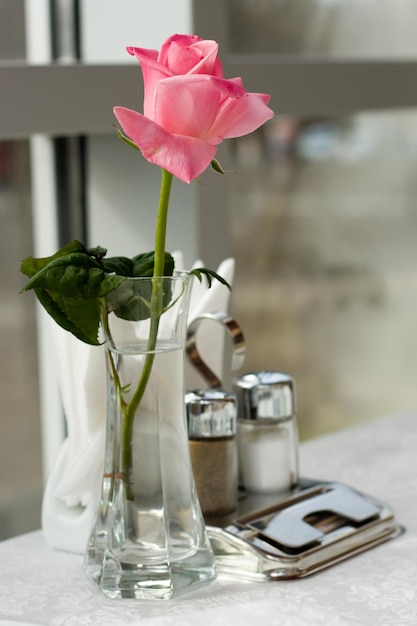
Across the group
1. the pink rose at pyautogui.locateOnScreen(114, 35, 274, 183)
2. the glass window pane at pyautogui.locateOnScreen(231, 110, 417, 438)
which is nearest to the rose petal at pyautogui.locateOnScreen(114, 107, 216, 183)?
the pink rose at pyautogui.locateOnScreen(114, 35, 274, 183)

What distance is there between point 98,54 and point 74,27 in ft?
0.23

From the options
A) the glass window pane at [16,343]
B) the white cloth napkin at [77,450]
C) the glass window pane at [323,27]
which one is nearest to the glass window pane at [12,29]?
the glass window pane at [16,343]

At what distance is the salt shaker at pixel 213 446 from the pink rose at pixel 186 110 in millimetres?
233

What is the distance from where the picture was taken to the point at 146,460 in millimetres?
705

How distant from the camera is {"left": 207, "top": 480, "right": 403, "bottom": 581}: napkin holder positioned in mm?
761

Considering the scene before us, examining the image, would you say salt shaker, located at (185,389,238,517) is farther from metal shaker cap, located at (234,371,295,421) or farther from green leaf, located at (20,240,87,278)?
green leaf, located at (20,240,87,278)

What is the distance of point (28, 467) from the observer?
5.41 feet

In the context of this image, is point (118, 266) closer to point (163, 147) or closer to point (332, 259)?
point (163, 147)

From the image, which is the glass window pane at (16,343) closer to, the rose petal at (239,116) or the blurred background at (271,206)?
the blurred background at (271,206)

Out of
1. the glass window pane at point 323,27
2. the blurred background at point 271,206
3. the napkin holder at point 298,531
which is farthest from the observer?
the glass window pane at point 323,27

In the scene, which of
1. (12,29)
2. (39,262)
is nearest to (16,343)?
(12,29)

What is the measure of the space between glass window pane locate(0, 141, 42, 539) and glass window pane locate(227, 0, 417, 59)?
2.15 ft

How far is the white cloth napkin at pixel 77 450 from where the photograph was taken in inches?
31.2

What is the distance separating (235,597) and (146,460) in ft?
0.39
